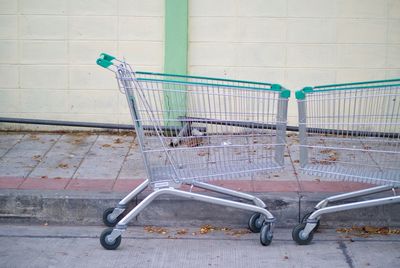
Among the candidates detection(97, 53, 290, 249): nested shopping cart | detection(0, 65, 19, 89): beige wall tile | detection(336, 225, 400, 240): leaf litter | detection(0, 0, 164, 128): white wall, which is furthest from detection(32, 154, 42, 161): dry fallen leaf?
detection(336, 225, 400, 240): leaf litter

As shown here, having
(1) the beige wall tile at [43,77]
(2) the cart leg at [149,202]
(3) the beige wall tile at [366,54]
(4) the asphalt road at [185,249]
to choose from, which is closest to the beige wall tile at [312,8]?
(3) the beige wall tile at [366,54]

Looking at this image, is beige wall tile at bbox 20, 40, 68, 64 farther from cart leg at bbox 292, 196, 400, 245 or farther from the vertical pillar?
cart leg at bbox 292, 196, 400, 245

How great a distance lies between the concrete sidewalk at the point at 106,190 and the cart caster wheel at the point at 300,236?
21.0 inches

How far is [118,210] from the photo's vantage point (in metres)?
6.43

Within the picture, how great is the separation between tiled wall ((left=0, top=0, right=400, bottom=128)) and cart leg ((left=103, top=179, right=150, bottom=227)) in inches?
108

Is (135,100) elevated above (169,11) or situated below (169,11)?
below

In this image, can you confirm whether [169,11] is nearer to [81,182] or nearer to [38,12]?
[38,12]

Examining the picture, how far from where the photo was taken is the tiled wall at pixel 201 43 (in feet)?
29.3

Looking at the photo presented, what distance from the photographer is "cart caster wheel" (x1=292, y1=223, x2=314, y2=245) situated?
6133 mm

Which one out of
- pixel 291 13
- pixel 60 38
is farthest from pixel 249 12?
pixel 60 38

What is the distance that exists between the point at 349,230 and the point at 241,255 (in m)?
1.22

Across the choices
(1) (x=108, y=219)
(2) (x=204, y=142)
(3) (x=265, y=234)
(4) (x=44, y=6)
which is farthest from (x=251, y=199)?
(4) (x=44, y=6)

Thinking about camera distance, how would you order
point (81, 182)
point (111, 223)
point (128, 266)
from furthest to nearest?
1. point (81, 182)
2. point (111, 223)
3. point (128, 266)

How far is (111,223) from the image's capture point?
651 cm
